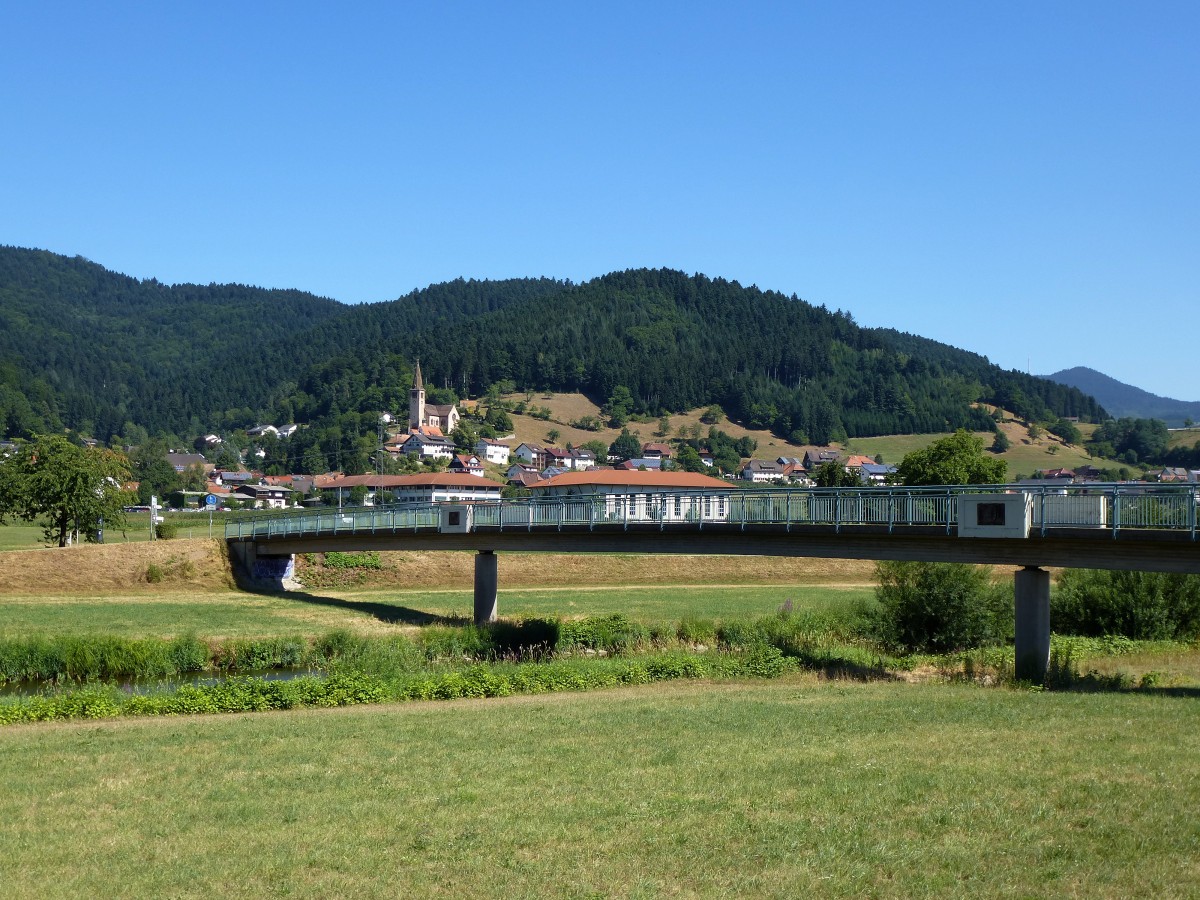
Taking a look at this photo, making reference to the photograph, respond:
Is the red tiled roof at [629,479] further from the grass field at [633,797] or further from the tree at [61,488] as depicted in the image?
the grass field at [633,797]

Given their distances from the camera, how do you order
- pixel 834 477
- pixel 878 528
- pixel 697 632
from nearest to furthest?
pixel 878 528
pixel 697 632
pixel 834 477

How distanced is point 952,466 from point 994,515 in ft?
247

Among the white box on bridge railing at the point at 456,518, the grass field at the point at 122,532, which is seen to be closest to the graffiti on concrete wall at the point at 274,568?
Result: the grass field at the point at 122,532

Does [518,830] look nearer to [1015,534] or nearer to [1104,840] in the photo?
[1104,840]

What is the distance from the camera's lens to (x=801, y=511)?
41281 mm

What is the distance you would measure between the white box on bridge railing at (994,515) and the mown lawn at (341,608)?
606 inches

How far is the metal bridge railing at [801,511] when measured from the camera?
30.3 m

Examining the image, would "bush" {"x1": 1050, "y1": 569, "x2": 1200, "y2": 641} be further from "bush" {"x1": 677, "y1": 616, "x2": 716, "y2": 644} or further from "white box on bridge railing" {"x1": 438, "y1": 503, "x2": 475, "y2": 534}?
"white box on bridge railing" {"x1": 438, "y1": 503, "x2": 475, "y2": 534}

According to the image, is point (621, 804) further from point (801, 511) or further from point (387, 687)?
point (801, 511)

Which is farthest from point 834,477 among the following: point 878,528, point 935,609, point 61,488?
point 878,528

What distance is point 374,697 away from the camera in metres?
29.6

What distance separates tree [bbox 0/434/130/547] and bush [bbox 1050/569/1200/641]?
5576 centimetres

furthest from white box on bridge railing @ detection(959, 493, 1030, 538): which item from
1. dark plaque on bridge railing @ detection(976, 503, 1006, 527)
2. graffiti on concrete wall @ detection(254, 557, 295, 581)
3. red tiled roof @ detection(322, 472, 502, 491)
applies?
red tiled roof @ detection(322, 472, 502, 491)

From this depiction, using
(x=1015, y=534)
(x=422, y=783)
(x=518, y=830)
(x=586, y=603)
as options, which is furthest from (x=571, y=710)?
(x=586, y=603)
